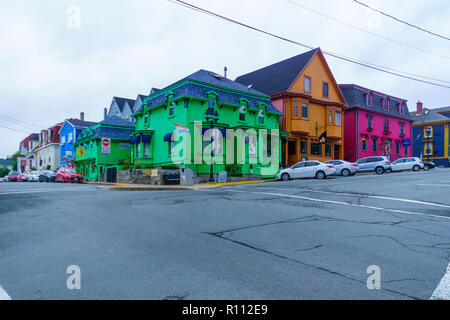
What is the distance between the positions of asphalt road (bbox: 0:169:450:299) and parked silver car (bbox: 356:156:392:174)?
792 inches

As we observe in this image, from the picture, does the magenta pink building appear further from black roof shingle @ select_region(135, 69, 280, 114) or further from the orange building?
black roof shingle @ select_region(135, 69, 280, 114)

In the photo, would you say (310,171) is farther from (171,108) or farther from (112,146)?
(112,146)

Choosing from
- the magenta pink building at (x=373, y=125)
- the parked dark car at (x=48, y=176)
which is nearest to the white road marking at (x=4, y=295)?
the parked dark car at (x=48, y=176)

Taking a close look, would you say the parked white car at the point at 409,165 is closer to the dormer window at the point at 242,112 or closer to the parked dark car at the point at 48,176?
the dormer window at the point at 242,112

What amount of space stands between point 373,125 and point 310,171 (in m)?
22.9

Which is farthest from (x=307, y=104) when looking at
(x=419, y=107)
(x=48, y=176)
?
(x=419, y=107)

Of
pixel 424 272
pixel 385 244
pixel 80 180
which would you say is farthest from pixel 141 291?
pixel 80 180

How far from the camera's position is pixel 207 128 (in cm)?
2619

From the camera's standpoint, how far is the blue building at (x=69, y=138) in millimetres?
47844

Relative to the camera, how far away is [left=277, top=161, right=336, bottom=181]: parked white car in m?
23.6

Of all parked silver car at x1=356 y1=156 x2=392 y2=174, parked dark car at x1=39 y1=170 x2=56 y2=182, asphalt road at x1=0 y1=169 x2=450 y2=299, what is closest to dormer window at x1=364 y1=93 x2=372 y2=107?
parked silver car at x1=356 y1=156 x2=392 y2=174

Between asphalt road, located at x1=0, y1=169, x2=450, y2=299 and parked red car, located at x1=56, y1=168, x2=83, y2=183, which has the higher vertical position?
parked red car, located at x1=56, y1=168, x2=83, y2=183

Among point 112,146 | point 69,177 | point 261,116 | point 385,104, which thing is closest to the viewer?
point 261,116
